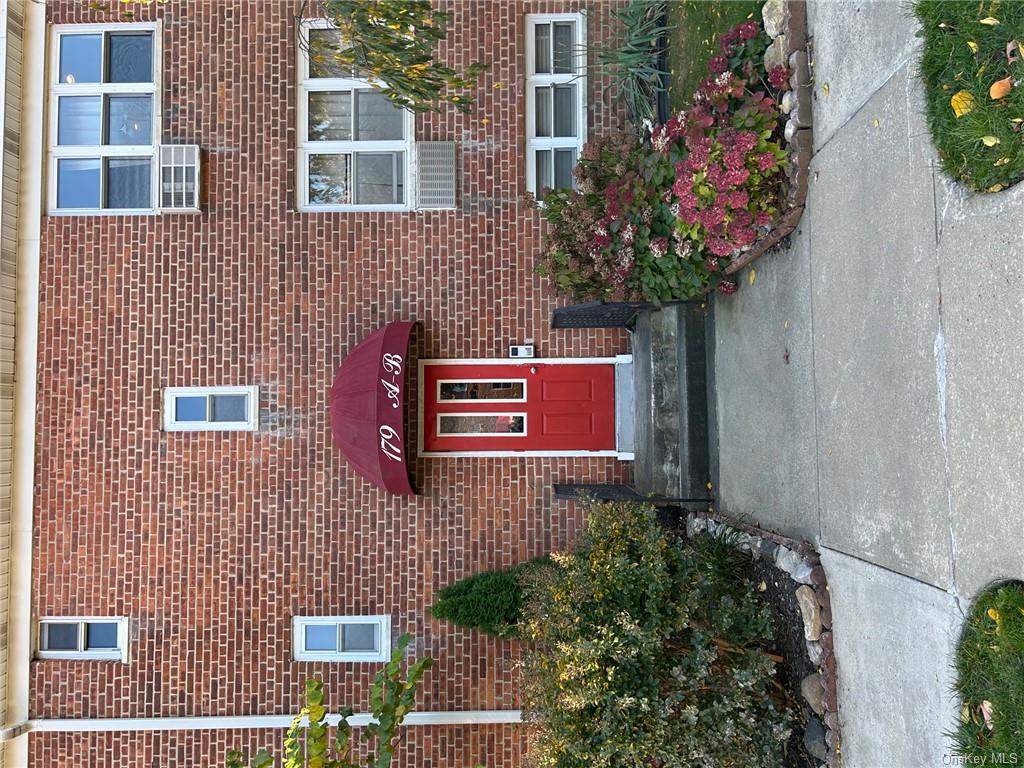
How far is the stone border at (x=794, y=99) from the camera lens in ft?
20.7

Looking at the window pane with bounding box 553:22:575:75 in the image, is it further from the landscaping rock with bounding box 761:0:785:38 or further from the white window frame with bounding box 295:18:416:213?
the landscaping rock with bounding box 761:0:785:38

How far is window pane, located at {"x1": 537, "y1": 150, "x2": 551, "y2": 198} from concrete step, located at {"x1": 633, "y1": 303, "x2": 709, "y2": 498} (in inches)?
93.6

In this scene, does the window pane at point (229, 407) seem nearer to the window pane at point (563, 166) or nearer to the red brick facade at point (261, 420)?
the red brick facade at point (261, 420)

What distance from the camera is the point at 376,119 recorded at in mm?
9703

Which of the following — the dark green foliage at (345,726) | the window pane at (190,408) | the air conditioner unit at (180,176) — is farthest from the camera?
the window pane at (190,408)

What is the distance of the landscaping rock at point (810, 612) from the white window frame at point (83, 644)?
814 cm

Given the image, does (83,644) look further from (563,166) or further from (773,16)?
(773,16)

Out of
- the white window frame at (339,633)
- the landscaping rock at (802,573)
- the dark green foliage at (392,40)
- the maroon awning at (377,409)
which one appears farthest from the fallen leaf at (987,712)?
the white window frame at (339,633)

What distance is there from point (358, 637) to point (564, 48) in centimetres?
853

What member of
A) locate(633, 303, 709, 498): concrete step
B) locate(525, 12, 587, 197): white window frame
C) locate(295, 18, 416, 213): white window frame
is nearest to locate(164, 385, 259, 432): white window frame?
locate(295, 18, 416, 213): white window frame

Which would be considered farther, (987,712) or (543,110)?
(543,110)

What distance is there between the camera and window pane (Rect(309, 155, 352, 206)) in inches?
380

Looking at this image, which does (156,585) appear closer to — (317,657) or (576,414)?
(317,657)

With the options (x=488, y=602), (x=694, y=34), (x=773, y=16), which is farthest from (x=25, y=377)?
(x=773, y=16)
